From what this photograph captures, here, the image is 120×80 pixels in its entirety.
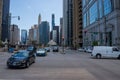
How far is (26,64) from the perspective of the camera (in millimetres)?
19062

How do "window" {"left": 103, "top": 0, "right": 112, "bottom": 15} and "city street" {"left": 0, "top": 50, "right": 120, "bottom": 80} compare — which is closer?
"city street" {"left": 0, "top": 50, "right": 120, "bottom": 80}

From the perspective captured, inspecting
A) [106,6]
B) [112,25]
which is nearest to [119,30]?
[112,25]

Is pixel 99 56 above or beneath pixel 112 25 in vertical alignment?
beneath

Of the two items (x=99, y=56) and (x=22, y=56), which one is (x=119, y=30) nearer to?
(x=99, y=56)

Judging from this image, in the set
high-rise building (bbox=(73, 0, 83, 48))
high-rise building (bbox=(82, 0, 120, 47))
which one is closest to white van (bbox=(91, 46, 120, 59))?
high-rise building (bbox=(82, 0, 120, 47))

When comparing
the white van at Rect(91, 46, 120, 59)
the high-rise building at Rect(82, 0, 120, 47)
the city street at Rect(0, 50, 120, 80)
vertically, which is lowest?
the city street at Rect(0, 50, 120, 80)

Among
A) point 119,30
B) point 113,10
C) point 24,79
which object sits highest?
point 113,10

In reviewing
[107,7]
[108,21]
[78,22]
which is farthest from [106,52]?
[78,22]

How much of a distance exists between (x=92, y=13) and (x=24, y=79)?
300ft

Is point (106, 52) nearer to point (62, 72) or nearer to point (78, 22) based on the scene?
point (62, 72)

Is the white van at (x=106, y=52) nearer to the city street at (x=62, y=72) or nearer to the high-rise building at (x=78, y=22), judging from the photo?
the city street at (x=62, y=72)

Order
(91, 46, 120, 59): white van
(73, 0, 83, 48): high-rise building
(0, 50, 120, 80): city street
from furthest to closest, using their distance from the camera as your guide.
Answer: (73, 0, 83, 48): high-rise building → (91, 46, 120, 59): white van → (0, 50, 120, 80): city street

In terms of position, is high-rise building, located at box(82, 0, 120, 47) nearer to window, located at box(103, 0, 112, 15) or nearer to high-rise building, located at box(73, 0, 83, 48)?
window, located at box(103, 0, 112, 15)

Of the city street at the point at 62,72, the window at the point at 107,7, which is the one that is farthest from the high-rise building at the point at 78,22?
the city street at the point at 62,72
